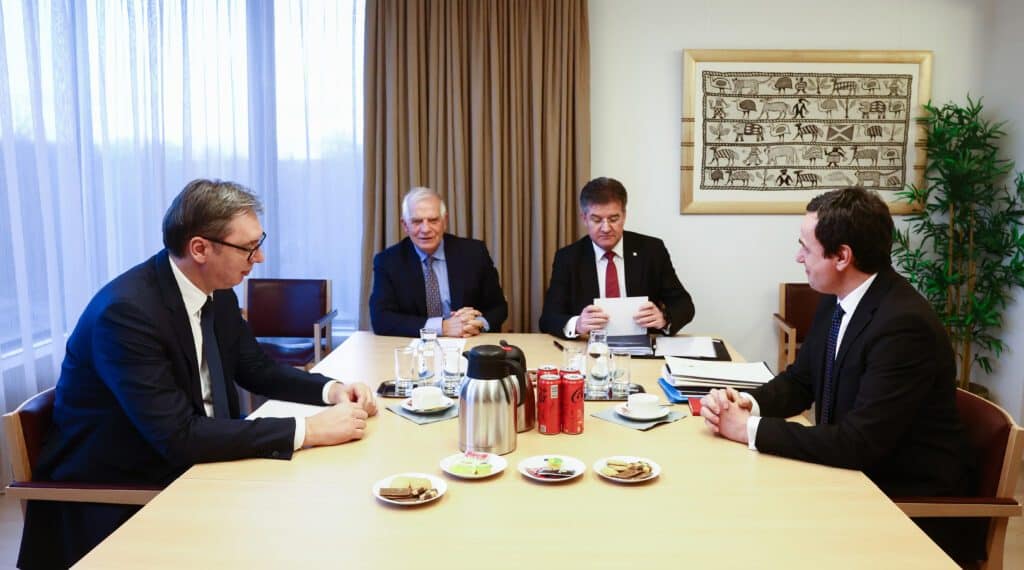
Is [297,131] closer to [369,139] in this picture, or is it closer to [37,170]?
[369,139]

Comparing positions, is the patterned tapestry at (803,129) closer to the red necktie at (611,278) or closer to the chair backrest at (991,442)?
the red necktie at (611,278)

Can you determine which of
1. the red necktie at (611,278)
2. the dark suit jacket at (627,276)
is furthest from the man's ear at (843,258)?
the red necktie at (611,278)

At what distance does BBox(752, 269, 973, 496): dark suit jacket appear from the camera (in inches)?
68.8

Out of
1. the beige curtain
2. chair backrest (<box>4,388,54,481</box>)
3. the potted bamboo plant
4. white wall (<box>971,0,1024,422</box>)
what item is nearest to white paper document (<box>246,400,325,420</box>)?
chair backrest (<box>4,388,54,481</box>)

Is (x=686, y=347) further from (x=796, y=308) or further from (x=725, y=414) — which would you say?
(x=796, y=308)

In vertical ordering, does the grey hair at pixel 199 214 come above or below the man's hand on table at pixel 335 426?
above

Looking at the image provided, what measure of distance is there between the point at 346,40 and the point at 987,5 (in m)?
3.47

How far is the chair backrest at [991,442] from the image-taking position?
1.77 meters

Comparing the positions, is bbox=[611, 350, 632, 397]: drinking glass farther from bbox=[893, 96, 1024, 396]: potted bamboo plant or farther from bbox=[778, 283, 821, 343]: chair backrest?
bbox=[893, 96, 1024, 396]: potted bamboo plant

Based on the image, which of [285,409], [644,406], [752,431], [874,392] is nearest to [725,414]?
[752,431]

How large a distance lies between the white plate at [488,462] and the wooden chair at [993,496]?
899 mm

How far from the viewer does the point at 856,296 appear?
6.56 feet

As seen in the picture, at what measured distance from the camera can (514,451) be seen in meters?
1.81

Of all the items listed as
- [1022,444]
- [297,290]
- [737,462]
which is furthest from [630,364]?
[297,290]
